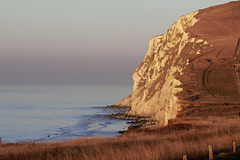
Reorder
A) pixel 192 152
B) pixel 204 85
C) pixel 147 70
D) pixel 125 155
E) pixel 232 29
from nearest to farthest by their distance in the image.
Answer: pixel 125 155, pixel 192 152, pixel 204 85, pixel 232 29, pixel 147 70

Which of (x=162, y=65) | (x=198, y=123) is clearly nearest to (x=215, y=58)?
(x=162, y=65)

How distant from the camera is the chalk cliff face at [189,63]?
2515 inches

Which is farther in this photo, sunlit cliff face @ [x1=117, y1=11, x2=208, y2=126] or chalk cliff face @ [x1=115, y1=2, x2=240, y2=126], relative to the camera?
sunlit cliff face @ [x1=117, y1=11, x2=208, y2=126]

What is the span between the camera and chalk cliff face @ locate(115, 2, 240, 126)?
→ 6388 cm

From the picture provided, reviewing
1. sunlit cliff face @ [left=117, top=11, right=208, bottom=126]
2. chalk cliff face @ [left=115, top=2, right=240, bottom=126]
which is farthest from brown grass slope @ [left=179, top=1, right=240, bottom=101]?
sunlit cliff face @ [left=117, top=11, right=208, bottom=126]

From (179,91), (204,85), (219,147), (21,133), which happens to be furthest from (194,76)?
(219,147)

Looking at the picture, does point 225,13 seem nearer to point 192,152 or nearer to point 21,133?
point 21,133

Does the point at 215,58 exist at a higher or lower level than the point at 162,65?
higher

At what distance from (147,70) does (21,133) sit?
76263mm

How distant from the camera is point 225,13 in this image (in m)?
124

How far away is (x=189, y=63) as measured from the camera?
8269 cm

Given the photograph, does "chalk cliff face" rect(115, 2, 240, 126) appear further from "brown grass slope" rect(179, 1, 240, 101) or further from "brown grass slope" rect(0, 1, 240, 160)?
"brown grass slope" rect(0, 1, 240, 160)

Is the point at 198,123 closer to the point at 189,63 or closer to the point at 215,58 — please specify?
the point at 189,63

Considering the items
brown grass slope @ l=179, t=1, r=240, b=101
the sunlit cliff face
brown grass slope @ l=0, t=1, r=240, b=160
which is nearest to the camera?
brown grass slope @ l=0, t=1, r=240, b=160
